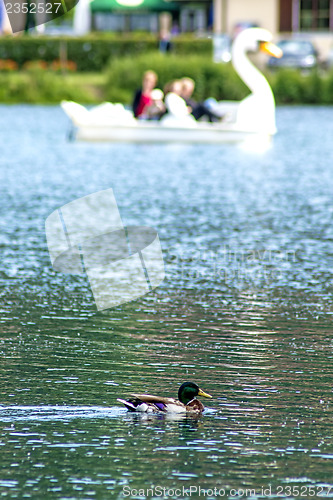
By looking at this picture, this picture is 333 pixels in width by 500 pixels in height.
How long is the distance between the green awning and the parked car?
675 cm

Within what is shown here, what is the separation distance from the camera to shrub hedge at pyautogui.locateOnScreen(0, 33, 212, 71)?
171 ft

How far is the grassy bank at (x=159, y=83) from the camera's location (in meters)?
44.5

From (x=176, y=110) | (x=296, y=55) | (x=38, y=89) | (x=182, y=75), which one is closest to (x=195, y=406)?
(x=176, y=110)

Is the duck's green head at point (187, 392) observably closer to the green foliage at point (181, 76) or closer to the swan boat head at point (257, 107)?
the swan boat head at point (257, 107)

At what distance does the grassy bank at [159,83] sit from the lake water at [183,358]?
2527cm

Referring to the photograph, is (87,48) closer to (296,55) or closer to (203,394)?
(296,55)

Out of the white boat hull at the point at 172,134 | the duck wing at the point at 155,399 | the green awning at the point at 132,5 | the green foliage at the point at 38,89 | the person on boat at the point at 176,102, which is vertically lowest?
the green foliage at the point at 38,89

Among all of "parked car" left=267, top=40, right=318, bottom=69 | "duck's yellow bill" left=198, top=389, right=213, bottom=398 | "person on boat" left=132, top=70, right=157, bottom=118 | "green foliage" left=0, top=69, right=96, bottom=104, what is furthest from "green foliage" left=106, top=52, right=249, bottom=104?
"duck's yellow bill" left=198, top=389, right=213, bottom=398

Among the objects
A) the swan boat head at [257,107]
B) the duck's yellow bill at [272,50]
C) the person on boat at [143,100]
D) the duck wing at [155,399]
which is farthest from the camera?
the duck's yellow bill at [272,50]

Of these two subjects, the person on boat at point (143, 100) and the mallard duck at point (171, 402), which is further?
the person on boat at point (143, 100)

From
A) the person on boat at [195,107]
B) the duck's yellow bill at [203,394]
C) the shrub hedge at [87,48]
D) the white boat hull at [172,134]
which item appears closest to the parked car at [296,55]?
the shrub hedge at [87,48]

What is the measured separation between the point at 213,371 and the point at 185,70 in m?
36.8

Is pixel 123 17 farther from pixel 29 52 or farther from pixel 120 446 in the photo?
pixel 120 446

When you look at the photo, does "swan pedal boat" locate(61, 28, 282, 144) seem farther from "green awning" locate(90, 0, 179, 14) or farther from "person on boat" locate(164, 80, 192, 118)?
"green awning" locate(90, 0, 179, 14)
